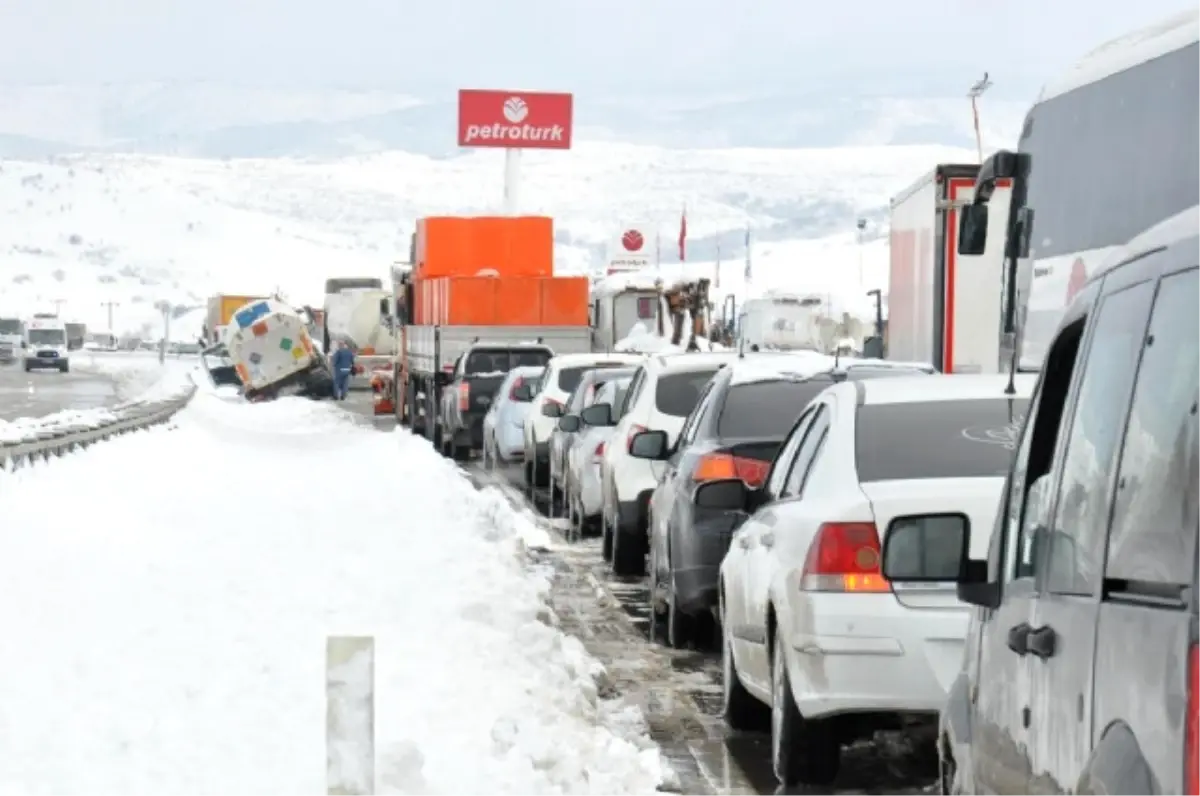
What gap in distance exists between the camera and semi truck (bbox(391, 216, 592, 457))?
36.9 m

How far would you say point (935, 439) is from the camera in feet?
28.9

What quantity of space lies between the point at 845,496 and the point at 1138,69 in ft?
18.3

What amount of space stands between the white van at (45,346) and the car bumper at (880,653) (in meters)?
87.2

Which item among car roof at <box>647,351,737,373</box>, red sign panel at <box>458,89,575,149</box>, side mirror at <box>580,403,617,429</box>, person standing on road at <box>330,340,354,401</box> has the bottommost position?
person standing on road at <box>330,340,354,401</box>

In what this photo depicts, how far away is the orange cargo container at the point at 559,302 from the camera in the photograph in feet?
134

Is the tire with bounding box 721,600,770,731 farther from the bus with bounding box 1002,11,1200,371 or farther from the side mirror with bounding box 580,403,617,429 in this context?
the side mirror with bounding box 580,403,617,429

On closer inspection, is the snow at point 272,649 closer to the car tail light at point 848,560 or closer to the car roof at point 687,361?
the car tail light at point 848,560

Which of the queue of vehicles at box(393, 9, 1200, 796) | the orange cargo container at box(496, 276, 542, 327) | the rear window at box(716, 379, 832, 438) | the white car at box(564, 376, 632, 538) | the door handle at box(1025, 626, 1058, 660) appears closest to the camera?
the queue of vehicles at box(393, 9, 1200, 796)

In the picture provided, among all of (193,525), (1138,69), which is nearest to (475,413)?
(193,525)

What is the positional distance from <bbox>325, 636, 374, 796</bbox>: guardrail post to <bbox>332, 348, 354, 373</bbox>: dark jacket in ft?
186

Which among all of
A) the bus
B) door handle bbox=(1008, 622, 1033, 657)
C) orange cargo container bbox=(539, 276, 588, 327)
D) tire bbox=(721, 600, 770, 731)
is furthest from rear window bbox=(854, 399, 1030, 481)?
orange cargo container bbox=(539, 276, 588, 327)

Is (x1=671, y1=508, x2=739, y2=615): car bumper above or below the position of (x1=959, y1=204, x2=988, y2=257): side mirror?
below

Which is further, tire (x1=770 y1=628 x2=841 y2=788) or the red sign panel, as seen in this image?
the red sign panel

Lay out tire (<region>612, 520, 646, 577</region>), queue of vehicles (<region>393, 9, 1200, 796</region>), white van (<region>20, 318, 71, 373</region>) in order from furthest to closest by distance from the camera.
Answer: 1. white van (<region>20, 318, 71, 373</region>)
2. tire (<region>612, 520, 646, 577</region>)
3. queue of vehicles (<region>393, 9, 1200, 796</region>)
